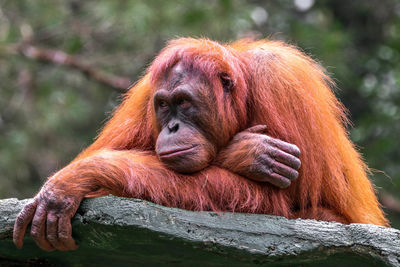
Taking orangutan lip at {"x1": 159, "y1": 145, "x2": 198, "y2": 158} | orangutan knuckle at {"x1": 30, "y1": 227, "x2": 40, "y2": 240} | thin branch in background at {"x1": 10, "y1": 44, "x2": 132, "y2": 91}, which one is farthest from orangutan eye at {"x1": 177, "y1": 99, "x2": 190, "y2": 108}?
thin branch in background at {"x1": 10, "y1": 44, "x2": 132, "y2": 91}

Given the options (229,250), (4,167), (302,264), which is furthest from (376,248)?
(4,167)

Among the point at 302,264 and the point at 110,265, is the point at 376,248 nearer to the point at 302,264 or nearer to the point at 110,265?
the point at 302,264

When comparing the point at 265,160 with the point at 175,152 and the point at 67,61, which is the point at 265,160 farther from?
the point at 67,61

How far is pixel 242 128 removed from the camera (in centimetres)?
362

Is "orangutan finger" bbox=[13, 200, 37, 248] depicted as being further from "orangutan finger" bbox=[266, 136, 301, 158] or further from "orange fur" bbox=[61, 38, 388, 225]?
"orangutan finger" bbox=[266, 136, 301, 158]

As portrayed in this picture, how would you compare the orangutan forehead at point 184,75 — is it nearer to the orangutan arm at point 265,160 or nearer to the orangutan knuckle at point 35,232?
the orangutan arm at point 265,160

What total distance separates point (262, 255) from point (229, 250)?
17 centimetres

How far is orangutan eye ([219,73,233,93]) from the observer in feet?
11.7

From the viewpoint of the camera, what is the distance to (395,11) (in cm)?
1062

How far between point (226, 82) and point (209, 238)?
121 cm

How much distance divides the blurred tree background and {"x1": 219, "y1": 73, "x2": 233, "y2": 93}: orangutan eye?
11.8 feet

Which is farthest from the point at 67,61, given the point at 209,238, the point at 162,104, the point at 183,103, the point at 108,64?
the point at 209,238

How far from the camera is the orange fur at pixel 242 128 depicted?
3.14 metres

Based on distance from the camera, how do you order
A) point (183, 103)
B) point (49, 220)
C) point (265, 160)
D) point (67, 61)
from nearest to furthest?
point (49, 220) < point (265, 160) < point (183, 103) < point (67, 61)
